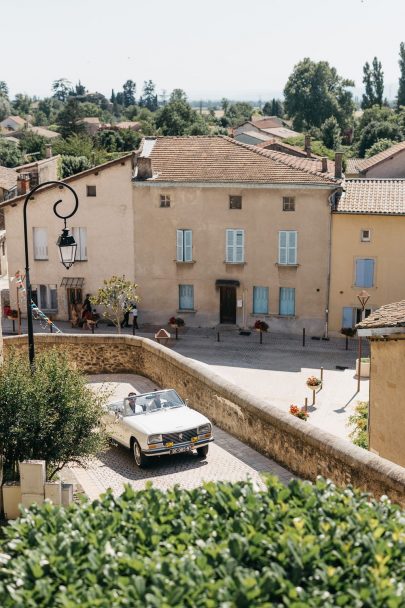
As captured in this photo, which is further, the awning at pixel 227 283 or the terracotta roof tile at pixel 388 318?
the awning at pixel 227 283

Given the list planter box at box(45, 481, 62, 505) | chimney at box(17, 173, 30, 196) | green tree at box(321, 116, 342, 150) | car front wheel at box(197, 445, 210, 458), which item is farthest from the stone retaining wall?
green tree at box(321, 116, 342, 150)

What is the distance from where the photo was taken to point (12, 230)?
3578 cm

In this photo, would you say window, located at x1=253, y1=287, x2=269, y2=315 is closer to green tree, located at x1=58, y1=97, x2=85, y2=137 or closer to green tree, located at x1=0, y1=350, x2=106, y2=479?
green tree, located at x1=0, y1=350, x2=106, y2=479

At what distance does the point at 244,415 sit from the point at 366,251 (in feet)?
60.1

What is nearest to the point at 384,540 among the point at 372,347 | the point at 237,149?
the point at 372,347

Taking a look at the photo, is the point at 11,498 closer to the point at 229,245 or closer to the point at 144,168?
the point at 229,245

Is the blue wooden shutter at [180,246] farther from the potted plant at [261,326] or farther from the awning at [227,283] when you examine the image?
the potted plant at [261,326]

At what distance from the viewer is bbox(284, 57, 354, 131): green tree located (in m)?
122

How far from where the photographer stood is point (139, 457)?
15.9 m

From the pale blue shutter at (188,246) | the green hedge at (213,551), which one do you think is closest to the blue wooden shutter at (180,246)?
the pale blue shutter at (188,246)

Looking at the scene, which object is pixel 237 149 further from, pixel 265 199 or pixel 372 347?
pixel 372 347

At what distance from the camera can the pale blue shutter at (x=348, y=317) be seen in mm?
33969

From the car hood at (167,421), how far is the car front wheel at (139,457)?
383mm

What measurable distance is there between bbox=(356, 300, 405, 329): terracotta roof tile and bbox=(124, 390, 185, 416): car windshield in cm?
408
